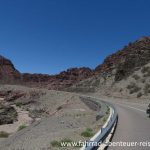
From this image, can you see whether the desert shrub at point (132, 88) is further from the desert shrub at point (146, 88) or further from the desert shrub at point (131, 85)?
the desert shrub at point (146, 88)

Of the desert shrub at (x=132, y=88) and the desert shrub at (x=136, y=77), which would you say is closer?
the desert shrub at (x=132, y=88)

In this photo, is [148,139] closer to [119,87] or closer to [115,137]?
[115,137]

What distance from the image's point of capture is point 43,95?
82.9 m

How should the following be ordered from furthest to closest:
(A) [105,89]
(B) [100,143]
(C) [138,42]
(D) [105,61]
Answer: (D) [105,61], (C) [138,42], (A) [105,89], (B) [100,143]

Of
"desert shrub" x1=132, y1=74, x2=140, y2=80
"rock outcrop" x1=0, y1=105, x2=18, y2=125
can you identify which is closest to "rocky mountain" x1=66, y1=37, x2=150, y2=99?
"desert shrub" x1=132, y1=74, x2=140, y2=80

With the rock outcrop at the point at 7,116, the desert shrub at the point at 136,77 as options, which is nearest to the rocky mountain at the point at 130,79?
the desert shrub at the point at 136,77

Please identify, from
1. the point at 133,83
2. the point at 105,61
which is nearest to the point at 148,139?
the point at 133,83

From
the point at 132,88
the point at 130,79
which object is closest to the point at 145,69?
the point at 130,79

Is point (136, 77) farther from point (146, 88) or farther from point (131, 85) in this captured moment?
A: point (146, 88)

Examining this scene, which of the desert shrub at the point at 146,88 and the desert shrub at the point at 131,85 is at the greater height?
the desert shrub at the point at 131,85

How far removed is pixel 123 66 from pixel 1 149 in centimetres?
7903

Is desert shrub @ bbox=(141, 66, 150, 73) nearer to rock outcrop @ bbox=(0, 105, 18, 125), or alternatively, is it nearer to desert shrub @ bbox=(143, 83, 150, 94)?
desert shrub @ bbox=(143, 83, 150, 94)

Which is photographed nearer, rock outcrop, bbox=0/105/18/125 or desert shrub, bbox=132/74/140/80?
Answer: rock outcrop, bbox=0/105/18/125

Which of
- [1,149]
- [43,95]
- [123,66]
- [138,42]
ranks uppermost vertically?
[138,42]
